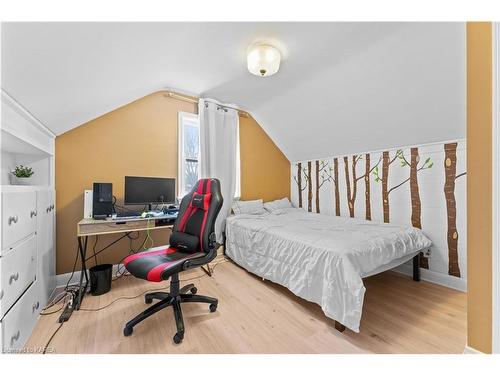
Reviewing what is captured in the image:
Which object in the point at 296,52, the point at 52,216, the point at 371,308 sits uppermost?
the point at 296,52

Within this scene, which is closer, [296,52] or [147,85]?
[296,52]

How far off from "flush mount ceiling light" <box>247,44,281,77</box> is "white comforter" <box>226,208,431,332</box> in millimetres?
1625

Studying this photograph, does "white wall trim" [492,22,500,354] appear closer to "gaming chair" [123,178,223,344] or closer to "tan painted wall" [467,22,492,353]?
"tan painted wall" [467,22,492,353]

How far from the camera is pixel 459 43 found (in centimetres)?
167

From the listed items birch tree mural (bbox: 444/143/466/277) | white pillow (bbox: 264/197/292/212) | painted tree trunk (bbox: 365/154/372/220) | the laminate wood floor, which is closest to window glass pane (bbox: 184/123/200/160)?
white pillow (bbox: 264/197/292/212)

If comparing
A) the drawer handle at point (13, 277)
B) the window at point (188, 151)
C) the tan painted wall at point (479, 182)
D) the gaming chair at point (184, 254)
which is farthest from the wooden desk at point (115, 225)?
the tan painted wall at point (479, 182)

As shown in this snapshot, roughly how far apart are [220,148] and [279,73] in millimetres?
1343

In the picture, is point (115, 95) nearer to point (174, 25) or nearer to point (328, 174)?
point (174, 25)

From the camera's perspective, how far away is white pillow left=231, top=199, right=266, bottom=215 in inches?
129

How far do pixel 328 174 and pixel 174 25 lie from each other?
293 cm

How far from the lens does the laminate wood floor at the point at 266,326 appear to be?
1405mm

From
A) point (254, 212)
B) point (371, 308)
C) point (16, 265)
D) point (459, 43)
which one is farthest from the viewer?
point (254, 212)

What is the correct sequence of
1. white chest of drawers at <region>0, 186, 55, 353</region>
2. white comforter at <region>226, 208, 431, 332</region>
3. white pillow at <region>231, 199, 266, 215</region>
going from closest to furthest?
white chest of drawers at <region>0, 186, 55, 353</region> → white comforter at <region>226, 208, 431, 332</region> → white pillow at <region>231, 199, 266, 215</region>
